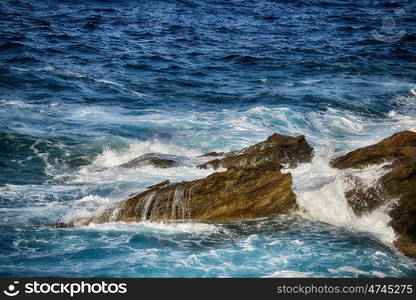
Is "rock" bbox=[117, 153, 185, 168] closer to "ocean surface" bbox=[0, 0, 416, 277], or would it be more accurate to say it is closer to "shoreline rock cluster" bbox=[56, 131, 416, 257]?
"ocean surface" bbox=[0, 0, 416, 277]

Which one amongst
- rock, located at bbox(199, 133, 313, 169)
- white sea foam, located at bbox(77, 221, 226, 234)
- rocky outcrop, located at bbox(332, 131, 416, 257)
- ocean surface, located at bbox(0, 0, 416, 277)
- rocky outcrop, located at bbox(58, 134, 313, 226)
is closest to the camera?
ocean surface, located at bbox(0, 0, 416, 277)

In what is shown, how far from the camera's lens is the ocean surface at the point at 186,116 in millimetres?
10484

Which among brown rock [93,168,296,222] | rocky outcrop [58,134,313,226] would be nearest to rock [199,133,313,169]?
rocky outcrop [58,134,313,226]

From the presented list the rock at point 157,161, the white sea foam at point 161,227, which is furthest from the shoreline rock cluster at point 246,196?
the rock at point 157,161

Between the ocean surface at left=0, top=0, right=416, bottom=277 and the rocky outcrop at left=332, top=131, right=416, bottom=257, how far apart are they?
9.6 inches

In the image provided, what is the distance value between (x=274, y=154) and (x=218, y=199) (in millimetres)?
2633

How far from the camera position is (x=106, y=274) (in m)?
9.77

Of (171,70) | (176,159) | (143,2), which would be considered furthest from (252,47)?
(176,159)

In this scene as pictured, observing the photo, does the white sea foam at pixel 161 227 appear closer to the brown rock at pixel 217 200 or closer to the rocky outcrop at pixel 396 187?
the brown rock at pixel 217 200

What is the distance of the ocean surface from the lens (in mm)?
10484

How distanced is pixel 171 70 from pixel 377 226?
18.7 metres

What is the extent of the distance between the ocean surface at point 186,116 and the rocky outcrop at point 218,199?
0.99 ft

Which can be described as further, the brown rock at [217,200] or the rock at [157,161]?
the rock at [157,161]

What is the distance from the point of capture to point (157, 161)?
15453mm
